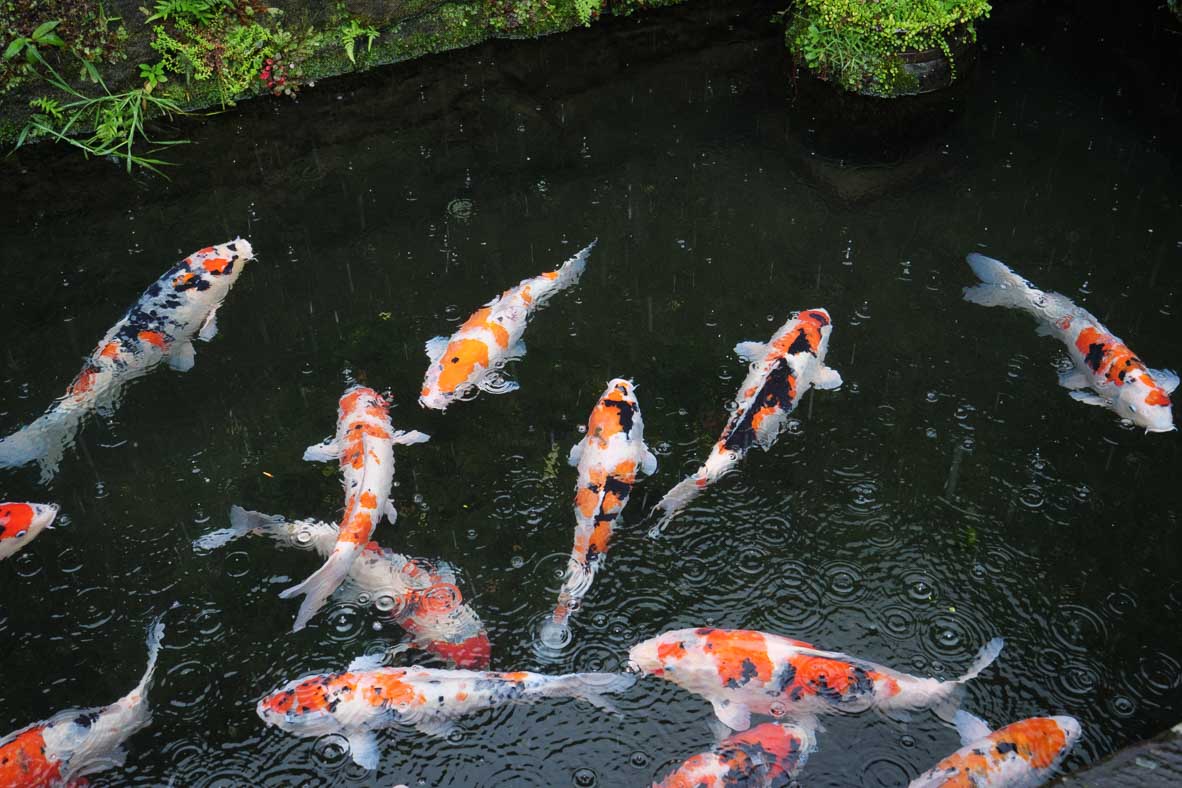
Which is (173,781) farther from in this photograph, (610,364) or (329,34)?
(329,34)

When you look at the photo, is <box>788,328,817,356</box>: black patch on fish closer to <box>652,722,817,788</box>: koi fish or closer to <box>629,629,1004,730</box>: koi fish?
<box>629,629,1004,730</box>: koi fish

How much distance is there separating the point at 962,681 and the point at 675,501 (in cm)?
199

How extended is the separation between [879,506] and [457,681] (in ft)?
9.64

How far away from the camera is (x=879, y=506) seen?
20.8 ft

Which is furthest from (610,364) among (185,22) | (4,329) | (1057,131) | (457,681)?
(185,22)

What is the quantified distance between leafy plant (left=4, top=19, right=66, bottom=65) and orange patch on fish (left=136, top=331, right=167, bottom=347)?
413 centimetres

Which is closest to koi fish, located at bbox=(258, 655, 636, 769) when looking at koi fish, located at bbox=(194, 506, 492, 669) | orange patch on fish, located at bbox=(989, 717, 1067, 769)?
koi fish, located at bbox=(194, 506, 492, 669)

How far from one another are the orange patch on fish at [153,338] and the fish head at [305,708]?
3275 mm

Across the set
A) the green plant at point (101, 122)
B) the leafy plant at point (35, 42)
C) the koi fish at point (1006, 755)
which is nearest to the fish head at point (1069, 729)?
the koi fish at point (1006, 755)

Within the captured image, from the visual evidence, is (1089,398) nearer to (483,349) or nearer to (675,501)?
(675,501)

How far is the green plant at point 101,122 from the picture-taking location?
31.9 ft

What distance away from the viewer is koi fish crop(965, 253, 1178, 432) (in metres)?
6.66

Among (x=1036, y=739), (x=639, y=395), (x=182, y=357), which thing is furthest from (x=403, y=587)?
(x=1036, y=739)

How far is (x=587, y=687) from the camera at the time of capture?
531cm
